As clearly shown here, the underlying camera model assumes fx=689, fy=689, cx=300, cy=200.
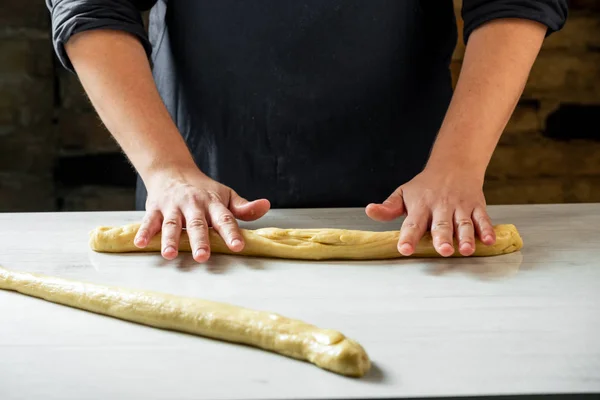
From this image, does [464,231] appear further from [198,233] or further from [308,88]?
[308,88]

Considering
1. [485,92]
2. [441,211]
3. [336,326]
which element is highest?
[485,92]

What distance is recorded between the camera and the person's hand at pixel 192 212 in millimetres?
1189

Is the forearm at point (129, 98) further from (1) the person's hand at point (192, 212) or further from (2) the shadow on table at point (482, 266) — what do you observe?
(2) the shadow on table at point (482, 266)

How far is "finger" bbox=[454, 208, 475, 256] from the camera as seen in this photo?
1187 millimetres

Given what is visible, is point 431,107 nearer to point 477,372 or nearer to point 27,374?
point 477,372

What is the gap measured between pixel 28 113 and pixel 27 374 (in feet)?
6.39

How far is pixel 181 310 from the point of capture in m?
0.90

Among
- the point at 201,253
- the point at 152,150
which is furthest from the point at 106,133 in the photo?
the point at 201,253

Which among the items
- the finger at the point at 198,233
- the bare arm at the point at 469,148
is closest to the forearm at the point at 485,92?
the bare arm at the point at 469,148

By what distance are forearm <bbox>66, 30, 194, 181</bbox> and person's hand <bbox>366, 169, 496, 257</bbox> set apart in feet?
1.43

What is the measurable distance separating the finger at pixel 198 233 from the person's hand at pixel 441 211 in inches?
11.9

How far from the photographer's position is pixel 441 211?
1.26 meters

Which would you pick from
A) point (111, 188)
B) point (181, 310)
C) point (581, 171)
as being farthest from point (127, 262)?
point (581, 171)

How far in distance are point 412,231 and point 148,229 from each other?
18.5 inches
